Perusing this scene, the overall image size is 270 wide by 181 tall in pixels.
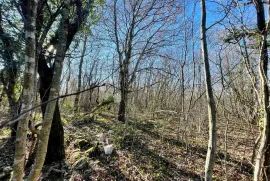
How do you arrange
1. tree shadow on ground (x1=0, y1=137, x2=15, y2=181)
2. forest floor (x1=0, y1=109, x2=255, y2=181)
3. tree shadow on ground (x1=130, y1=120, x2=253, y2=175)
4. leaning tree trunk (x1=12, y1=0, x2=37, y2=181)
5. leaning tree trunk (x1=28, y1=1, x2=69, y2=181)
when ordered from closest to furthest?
leaning tree trunk (x1=12, y1=0, x2=37, y2=181) < leaning tree trunk (x1=28, y1=1, x2=69, y2=181) < tree shadow on ground (x1=0, y1=137, x2=15, y2=181) < forest floor (x1=0, y1=109, x2=255, y2=181) < tree shadow on ground (x1=130, y1=120, x2=253, y2=175)

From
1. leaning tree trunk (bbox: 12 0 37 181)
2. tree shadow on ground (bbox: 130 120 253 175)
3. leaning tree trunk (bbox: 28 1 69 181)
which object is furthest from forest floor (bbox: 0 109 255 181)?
leaning tree trunk (bbox: 12 0 37 181)

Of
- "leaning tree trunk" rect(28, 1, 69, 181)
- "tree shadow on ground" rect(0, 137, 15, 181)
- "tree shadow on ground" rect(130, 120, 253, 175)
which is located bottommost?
"tree shadow on ground" rect(130, 120, 253, 175)

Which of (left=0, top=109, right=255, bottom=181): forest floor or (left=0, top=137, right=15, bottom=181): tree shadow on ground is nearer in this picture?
(left=0, top=137, right=15, bottom=181): tree shadow on ground

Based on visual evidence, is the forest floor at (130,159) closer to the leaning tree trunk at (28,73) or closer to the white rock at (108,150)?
the white rock at (108,150)

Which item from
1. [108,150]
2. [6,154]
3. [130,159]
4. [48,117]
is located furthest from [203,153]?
[6,154]

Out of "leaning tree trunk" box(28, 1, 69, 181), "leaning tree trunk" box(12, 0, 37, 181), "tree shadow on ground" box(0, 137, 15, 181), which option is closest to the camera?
"leaning tree trunk" box(12, 0, 37, 181)

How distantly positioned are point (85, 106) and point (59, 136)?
701 centimetres

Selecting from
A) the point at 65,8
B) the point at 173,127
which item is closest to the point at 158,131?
the point at 173,127

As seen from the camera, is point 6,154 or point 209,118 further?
point 6,154

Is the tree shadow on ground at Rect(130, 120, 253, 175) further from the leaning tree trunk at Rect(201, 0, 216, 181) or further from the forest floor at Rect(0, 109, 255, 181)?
the leaning tree trunk at Rect(201, 0, 216, 181)

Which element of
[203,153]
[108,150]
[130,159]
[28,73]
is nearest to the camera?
[28,73]

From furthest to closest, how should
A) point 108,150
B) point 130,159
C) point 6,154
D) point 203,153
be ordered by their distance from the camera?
point 203,153, point 108,150, point 130,159, point 6,154

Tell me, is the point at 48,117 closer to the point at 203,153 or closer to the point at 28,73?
the point at 28,73

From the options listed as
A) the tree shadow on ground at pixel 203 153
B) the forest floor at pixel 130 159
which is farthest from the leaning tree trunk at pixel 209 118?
the tree shadow on ground at pixel 203 153
